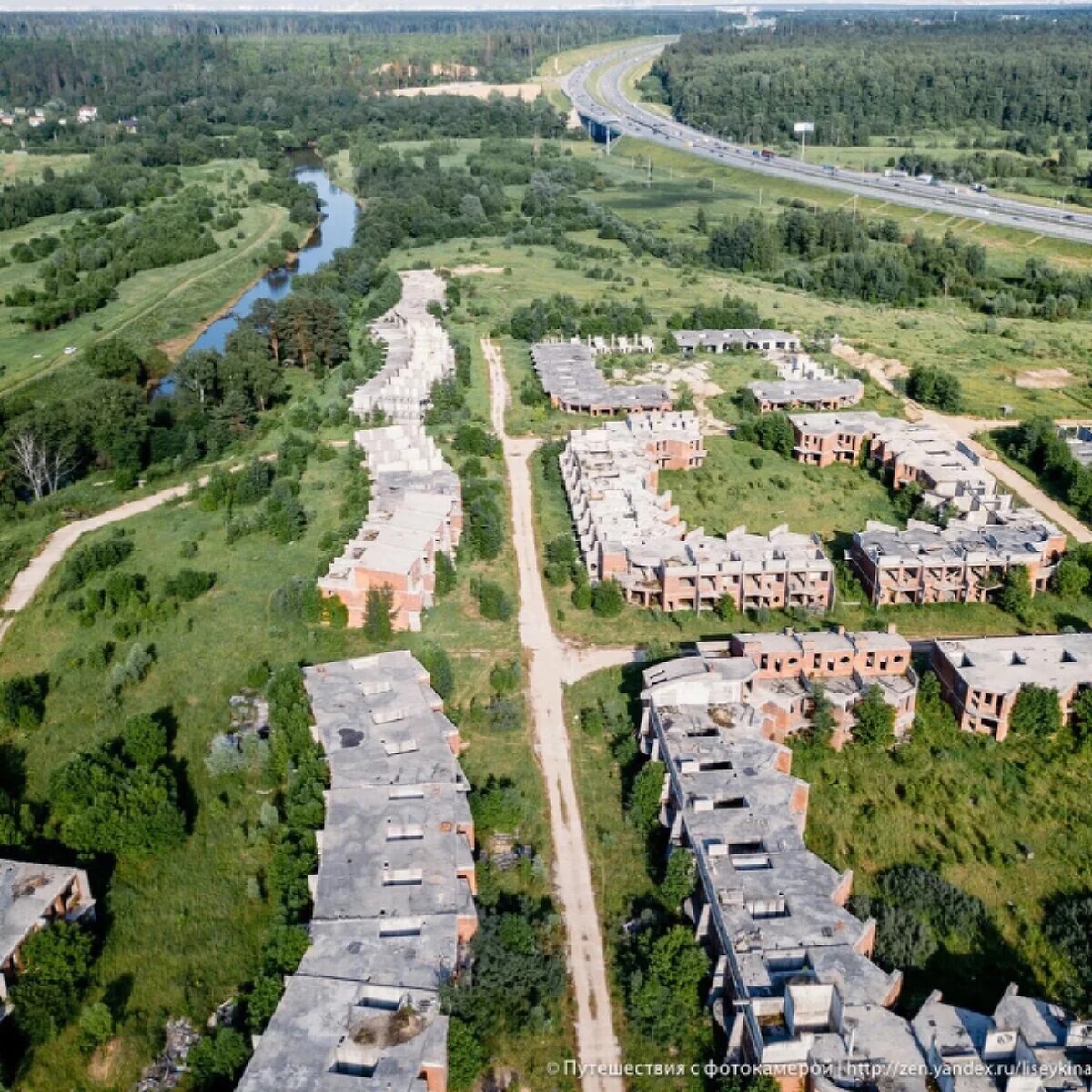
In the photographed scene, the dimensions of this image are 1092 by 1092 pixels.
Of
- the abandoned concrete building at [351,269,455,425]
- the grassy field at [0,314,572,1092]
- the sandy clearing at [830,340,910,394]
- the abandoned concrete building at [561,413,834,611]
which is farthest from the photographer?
the sandy clearing at [830,340,910,394]

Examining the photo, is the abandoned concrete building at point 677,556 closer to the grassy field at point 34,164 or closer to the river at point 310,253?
the river at point 310,253

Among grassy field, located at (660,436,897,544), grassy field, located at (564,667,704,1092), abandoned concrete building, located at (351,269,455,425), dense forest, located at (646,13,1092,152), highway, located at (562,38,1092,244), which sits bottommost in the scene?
grassy field, located at (564,667,704,1092)

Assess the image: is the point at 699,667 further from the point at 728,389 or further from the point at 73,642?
the point at 728,389

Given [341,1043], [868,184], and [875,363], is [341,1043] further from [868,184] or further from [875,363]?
[868,184]

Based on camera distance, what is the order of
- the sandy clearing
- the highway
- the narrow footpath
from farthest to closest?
1. the highway
2. the sandy clearing
3. the narrow footpath

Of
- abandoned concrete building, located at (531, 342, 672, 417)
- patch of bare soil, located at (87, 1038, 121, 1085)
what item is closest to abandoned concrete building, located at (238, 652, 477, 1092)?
patch of bare soil, located at (87, 1038, 121, 1085)

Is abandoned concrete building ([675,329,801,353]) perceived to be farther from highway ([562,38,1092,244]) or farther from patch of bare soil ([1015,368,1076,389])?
highway ([562,38,1092,244])
